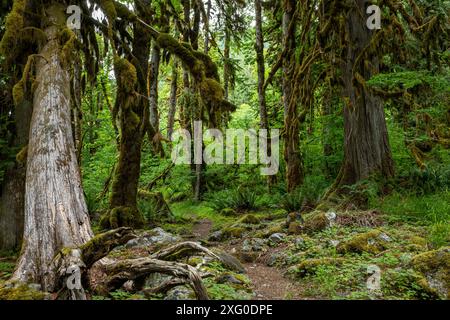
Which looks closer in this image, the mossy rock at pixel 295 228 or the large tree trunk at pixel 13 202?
the large tree trunk at pixel 13 202

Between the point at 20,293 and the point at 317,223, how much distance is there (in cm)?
493

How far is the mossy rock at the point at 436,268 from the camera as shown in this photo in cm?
406

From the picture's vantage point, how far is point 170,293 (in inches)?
160

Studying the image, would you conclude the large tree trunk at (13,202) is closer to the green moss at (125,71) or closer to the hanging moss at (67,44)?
the hanging moss at (67,44)

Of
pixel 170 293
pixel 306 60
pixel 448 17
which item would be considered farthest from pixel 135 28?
pixel 448 17

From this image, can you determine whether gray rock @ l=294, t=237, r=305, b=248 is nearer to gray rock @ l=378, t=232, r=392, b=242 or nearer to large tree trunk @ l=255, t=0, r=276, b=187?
gray rock @ l=378, t=232, r=392, b=242

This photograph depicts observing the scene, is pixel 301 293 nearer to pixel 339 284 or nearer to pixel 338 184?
pixel 339 284

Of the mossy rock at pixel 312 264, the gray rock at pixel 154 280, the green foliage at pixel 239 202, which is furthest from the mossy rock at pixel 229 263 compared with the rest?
the green foliage at pixel 239 202

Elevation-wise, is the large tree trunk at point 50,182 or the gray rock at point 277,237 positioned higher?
the large tree trunk at point 50,182

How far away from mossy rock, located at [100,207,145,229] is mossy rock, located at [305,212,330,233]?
403 cm

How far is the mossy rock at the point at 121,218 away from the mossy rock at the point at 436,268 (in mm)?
6172

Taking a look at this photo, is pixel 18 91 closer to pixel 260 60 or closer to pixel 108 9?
pixel 108 9

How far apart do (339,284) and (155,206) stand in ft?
24.1

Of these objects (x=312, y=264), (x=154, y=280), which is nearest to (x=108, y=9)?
(x=154, y=280)
